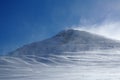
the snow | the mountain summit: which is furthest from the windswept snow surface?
the mountain summit

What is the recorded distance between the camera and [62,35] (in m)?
54.3

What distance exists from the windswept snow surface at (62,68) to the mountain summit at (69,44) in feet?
16.6

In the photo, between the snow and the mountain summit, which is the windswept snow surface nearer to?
the snow

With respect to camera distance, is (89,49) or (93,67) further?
(89,49)

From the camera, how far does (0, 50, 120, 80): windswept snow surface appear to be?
785 inches

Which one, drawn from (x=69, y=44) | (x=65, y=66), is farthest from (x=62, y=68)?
(x=69, y=44)

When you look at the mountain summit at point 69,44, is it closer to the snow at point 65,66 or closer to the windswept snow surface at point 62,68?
the snow at point 65,66

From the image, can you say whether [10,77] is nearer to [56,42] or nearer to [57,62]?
[57,62]

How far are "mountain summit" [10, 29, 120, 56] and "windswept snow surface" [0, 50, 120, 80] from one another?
16.6 feet

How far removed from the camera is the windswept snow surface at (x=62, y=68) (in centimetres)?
1994

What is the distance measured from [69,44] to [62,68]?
18155 mm

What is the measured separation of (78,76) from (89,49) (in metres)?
17.1

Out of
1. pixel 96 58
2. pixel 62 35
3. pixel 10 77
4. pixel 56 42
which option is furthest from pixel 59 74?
pixel 62 35

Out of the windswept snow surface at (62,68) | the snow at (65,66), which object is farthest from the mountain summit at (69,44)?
the windswept snow surface at (62,68)
